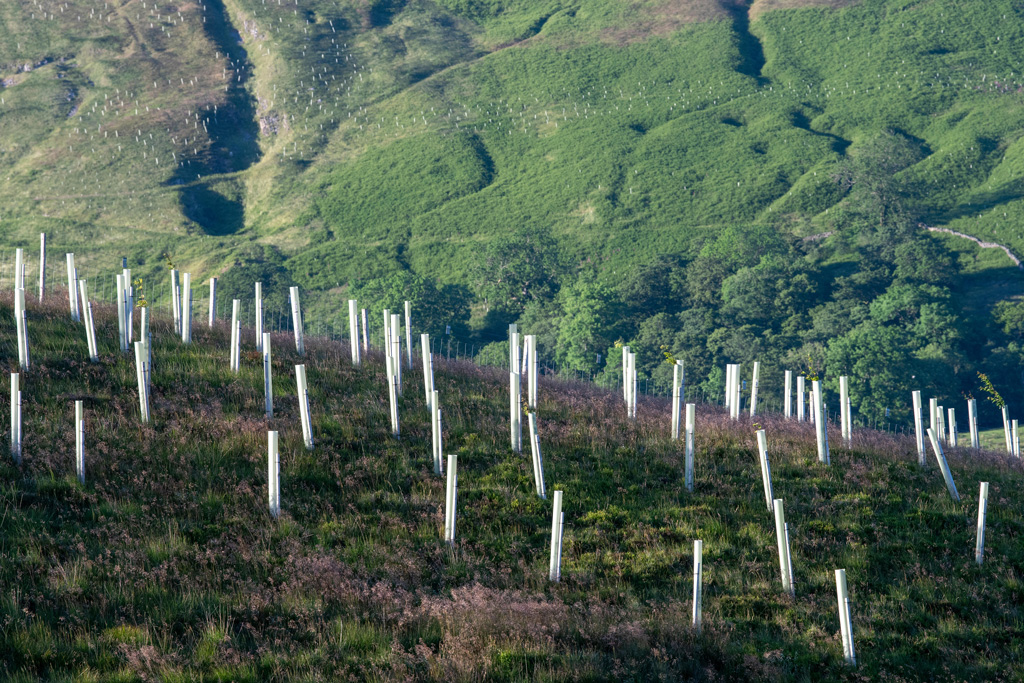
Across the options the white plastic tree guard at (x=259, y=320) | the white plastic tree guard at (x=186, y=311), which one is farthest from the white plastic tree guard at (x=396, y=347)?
the white plastic tree guard at (x=186, y=311)

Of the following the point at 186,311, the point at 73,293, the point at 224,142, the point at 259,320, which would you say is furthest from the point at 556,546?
the point at 224,142

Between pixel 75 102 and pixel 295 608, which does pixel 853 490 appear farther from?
pixel 75 102

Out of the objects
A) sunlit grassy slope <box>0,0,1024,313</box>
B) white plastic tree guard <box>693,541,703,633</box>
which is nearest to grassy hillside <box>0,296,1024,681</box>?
white plastic tree guard <box>693,541,703,633</box>

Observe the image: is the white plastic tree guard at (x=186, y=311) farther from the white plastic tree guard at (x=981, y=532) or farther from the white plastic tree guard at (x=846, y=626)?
the white plastic tree guard at (x=981, y=532)

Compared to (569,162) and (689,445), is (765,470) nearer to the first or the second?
(689,445)

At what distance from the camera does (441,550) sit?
10.9 meters

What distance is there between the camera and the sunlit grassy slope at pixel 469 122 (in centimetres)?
9944

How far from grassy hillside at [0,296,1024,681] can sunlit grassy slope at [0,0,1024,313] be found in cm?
7736

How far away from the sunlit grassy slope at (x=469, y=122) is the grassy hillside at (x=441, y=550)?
77360mm

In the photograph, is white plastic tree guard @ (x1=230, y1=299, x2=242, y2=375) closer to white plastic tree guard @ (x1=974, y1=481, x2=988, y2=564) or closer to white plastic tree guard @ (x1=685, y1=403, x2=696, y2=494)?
white plastic tree guard @ (x1=685, y1=403, x2=696, y2=494)

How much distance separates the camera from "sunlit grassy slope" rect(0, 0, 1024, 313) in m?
99.4

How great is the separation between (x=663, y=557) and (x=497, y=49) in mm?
149715

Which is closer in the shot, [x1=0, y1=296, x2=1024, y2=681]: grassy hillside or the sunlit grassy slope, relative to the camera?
[x1=0, y1=296, x2=1024, y2=681]: grassy hillside

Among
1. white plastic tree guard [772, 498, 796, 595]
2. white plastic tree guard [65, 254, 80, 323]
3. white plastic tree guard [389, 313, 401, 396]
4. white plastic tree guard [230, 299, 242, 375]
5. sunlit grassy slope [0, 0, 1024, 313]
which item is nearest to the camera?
white plastic tree guard [772, 498, 796, 595]
